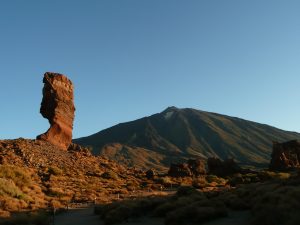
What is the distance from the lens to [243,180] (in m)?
52.9

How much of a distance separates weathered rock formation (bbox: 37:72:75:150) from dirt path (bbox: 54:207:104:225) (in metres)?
31.1

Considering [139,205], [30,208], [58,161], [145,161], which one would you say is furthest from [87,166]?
[145,161]

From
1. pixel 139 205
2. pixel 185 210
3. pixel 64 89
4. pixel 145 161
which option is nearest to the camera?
pixel 185 210

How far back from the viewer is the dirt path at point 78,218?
2433cm

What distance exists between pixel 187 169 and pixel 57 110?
21.3 m

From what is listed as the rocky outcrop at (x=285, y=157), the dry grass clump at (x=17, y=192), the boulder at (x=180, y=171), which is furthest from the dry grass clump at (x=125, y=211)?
the rocky outcrop at (x=285, y=157)

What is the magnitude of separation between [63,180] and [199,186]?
15.1 metres

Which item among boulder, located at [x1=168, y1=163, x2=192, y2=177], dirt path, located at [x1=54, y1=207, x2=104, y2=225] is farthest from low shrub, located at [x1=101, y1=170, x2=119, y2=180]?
dirt path, located at [x1=54, y1=207, x2=104, y2=225]

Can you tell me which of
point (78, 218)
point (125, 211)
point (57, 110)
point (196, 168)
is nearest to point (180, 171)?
point (196, 168)

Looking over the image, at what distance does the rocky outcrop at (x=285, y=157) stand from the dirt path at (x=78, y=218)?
133ft

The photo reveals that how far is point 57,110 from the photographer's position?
59906mm

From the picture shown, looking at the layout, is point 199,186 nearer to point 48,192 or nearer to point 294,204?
point 48,192

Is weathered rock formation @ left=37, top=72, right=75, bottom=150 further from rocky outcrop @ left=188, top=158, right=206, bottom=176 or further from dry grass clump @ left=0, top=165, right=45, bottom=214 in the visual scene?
rocky outcrop @ left=188, top=158, right=206, bottom=176

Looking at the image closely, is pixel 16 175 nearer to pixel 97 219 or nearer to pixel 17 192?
pixel 17 192
